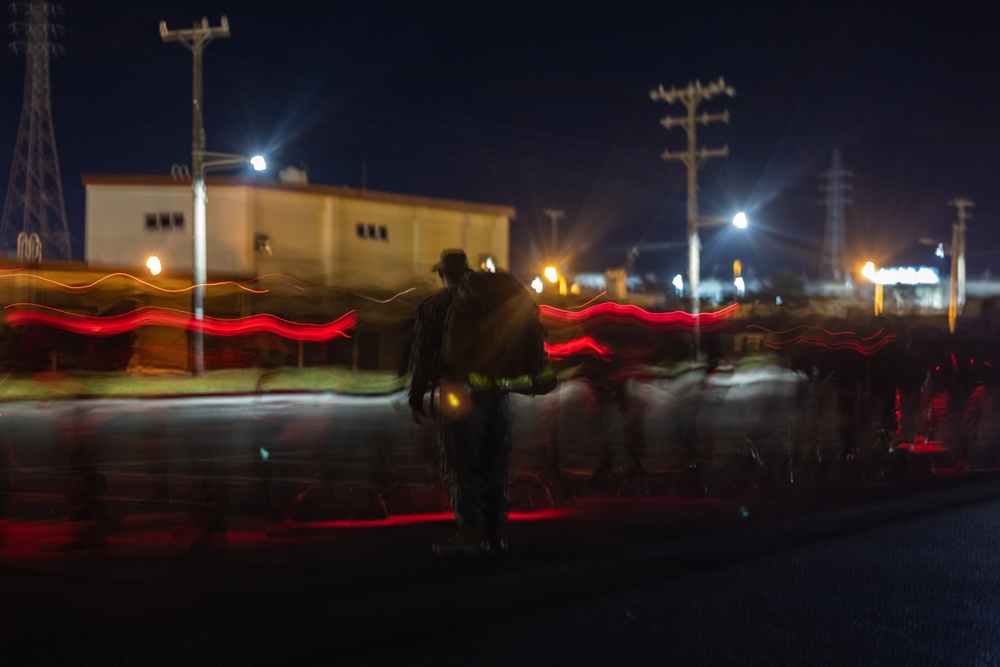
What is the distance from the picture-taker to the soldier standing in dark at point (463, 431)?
608cm

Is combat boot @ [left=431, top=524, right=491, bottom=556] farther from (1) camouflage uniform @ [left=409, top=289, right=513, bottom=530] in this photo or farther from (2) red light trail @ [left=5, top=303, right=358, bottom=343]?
(2) red light trail @ [left=5, top=303, right=358, bottom=343]

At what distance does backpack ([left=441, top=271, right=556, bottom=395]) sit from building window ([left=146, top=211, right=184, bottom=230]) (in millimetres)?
31705

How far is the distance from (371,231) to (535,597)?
111ft

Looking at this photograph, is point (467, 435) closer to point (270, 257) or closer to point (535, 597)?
point (535, 597)

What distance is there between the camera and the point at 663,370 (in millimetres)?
10273

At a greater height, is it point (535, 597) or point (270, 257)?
point (270, 257)

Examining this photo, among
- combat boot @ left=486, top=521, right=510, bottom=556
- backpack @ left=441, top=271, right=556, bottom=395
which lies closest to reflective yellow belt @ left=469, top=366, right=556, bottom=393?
backpack @ left=441, top=271, right=556, bottom=395

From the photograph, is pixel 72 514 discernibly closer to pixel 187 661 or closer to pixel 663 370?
pixel 187 661

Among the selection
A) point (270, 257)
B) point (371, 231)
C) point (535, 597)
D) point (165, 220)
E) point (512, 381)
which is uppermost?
point (165, 220)

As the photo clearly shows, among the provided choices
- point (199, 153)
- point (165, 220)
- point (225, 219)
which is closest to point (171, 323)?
point (199, 153)

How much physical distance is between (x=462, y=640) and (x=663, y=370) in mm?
6141

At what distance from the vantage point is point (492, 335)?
19.9ft

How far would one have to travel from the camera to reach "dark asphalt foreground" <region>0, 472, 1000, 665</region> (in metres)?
4.39

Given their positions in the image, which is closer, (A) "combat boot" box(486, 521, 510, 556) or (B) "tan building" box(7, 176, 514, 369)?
(A) "combat boot" box(486, 521, 510, 556)
